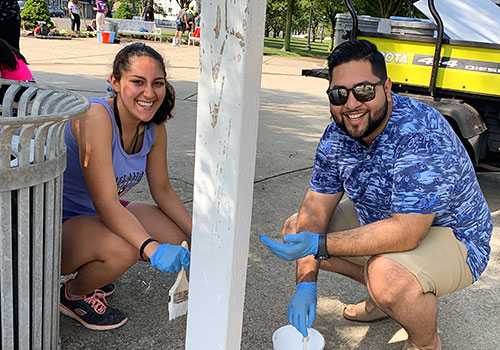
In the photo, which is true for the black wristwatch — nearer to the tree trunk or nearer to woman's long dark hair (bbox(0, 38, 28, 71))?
woman's long dark hair (bbox(0, 38, 28, 71))

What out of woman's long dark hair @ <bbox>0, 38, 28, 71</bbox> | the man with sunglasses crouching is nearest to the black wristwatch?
the man with sunglasses crouching

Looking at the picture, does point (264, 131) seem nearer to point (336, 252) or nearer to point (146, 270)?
point (146, 270)

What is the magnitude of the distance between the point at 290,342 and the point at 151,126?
111cm

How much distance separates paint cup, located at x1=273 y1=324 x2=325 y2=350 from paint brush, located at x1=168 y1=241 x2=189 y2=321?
480 mm

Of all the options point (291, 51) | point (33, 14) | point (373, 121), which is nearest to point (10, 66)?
point (373, 121)

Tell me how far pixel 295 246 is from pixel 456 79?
2.74m

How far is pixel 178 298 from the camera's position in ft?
5.43

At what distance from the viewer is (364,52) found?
80.5 inches

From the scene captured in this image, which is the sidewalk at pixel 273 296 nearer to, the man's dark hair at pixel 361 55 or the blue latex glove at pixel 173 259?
the blue latex glove at pixel 173 259

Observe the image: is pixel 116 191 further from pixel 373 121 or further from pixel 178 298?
pixel 373 121

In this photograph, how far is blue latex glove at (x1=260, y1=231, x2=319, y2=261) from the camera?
187 cm

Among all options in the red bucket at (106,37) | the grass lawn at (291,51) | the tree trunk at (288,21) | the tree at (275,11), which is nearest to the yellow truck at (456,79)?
the red bucket at (106,37)

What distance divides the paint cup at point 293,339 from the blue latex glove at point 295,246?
0.33 metres

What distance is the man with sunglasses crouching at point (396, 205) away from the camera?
196cm
